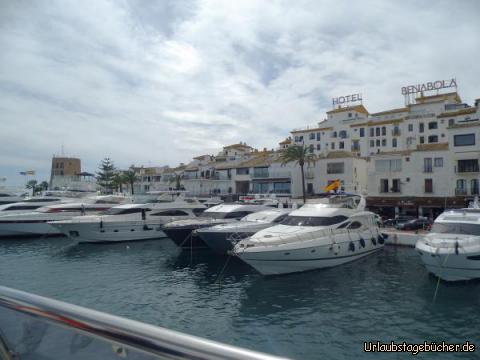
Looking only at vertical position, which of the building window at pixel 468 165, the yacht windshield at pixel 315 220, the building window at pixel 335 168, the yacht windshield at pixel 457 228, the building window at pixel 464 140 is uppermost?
the building window at pixel 464 140

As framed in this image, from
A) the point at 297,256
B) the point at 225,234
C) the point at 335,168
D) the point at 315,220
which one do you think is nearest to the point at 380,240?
the point at 315,220

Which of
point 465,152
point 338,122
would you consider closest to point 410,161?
point 465,152

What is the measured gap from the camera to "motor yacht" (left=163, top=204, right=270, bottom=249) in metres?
26.5

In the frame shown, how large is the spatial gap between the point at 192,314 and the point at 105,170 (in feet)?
229

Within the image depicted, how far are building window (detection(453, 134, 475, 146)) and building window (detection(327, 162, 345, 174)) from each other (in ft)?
51.5

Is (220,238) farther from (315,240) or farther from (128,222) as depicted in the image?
(128,222)

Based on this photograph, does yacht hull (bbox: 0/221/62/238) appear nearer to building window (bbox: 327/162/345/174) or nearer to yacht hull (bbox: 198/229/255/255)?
yacht hull (bbox: 198/229/255/255)

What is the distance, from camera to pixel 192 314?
14055 mm

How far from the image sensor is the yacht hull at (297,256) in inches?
719

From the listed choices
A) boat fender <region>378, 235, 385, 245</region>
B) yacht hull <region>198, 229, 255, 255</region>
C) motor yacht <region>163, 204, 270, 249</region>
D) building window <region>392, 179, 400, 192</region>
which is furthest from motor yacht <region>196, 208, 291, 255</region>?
building window <region>392, 179, 400, 192</region>

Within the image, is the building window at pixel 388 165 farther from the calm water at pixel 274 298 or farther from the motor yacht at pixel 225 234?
the motor yacht at pixel 225 234

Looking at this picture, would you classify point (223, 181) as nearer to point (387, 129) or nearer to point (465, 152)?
point (387, 129)

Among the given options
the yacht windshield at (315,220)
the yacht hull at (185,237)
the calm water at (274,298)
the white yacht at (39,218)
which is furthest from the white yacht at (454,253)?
the white yacht at (39,218)

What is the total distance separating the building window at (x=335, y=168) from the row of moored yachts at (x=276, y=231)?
77.3 feet
